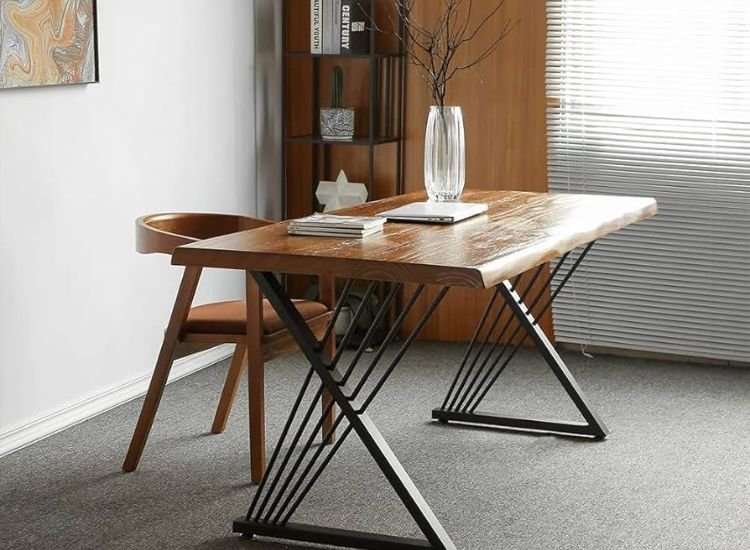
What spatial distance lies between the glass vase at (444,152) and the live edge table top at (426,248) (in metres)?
0.16

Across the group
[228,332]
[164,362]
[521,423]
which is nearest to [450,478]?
[521,423]

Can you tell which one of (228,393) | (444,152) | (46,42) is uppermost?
(46,42)

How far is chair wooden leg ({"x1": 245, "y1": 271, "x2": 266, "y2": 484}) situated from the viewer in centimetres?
355

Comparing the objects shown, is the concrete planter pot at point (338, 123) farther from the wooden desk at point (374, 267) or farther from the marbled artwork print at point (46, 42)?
the wooden desk at point (374, 267)

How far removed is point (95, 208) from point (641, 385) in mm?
2138

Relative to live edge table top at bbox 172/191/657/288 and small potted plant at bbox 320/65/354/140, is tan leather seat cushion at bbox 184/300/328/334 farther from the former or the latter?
small potted plant at bbox 320/65/354/140

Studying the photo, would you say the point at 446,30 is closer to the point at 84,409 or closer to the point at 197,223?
the point at 197,223

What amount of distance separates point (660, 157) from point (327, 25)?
1.48 m

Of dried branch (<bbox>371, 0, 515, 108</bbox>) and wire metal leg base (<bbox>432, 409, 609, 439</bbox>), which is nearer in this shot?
wire metal leg base (<bbox>432, 409, 609, 439</bbox>)

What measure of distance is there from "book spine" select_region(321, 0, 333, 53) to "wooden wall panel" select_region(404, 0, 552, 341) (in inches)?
15.0

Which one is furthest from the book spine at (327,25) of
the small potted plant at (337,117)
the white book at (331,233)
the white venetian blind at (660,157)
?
the white book at (331,233)

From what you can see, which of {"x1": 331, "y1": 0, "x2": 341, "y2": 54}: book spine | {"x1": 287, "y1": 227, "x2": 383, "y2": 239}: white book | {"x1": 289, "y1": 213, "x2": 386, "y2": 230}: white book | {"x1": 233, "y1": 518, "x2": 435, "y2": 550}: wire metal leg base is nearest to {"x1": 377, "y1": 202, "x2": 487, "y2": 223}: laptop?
{"x1": 289, "y1": 213, "x2": 386, "y2": 230}: white book

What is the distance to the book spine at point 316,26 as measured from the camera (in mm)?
5250

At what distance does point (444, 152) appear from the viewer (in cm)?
383
